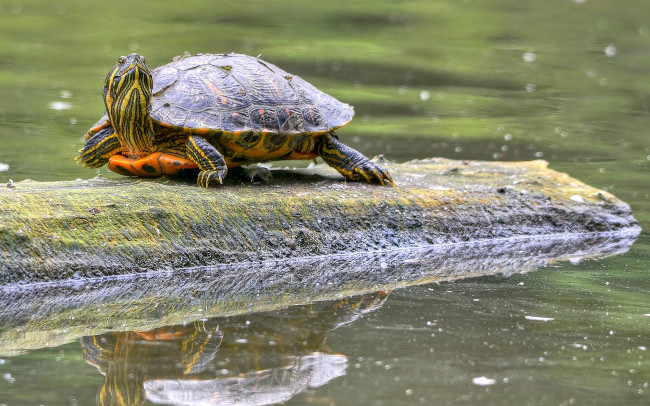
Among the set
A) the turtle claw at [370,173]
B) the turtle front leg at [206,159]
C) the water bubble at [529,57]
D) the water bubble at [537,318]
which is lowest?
Result: the water bubble at [529,57]

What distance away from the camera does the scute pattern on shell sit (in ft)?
15.9

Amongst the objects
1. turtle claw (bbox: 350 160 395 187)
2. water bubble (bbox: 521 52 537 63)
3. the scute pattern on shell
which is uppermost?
the scute pattern on shell

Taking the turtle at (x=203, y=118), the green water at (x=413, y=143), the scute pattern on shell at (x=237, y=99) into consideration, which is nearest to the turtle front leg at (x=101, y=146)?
the turtle at (x=203, y=118)

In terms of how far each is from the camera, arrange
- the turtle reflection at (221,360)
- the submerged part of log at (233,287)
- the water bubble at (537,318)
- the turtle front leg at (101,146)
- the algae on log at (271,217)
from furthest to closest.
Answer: the turtle front leg at (101,146), the algae on log at (271,217), the water bubble at (537,318), the submerged part of log at (233,287), the turtle reflection at (221,360)

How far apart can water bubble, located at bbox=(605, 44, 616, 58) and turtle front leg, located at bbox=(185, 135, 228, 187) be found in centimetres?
1095

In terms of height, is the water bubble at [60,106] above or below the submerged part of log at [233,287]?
below

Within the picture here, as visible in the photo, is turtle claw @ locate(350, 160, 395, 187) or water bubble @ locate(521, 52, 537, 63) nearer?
turtle claw @ locate(350, 160, 395, 187)

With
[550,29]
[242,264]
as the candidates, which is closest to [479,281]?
[242,264]

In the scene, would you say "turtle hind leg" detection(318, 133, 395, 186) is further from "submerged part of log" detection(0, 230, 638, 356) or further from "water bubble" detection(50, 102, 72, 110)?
"water bubble" detection(50, 102, 72, 110)

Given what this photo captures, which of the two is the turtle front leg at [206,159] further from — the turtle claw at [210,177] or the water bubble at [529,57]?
the water bubble at [529,57]

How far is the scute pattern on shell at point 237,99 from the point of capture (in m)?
4.86

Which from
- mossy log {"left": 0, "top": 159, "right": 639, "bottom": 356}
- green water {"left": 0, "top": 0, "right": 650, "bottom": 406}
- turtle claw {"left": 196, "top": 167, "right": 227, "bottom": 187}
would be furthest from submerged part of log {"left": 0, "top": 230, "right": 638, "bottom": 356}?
turtle claw {"left": 196, "top": 167, "right": 227, "bottom": 187}

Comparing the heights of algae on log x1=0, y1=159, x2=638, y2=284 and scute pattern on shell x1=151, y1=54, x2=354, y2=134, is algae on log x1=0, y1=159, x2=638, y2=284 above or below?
below

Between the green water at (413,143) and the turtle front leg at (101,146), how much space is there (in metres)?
1.26
